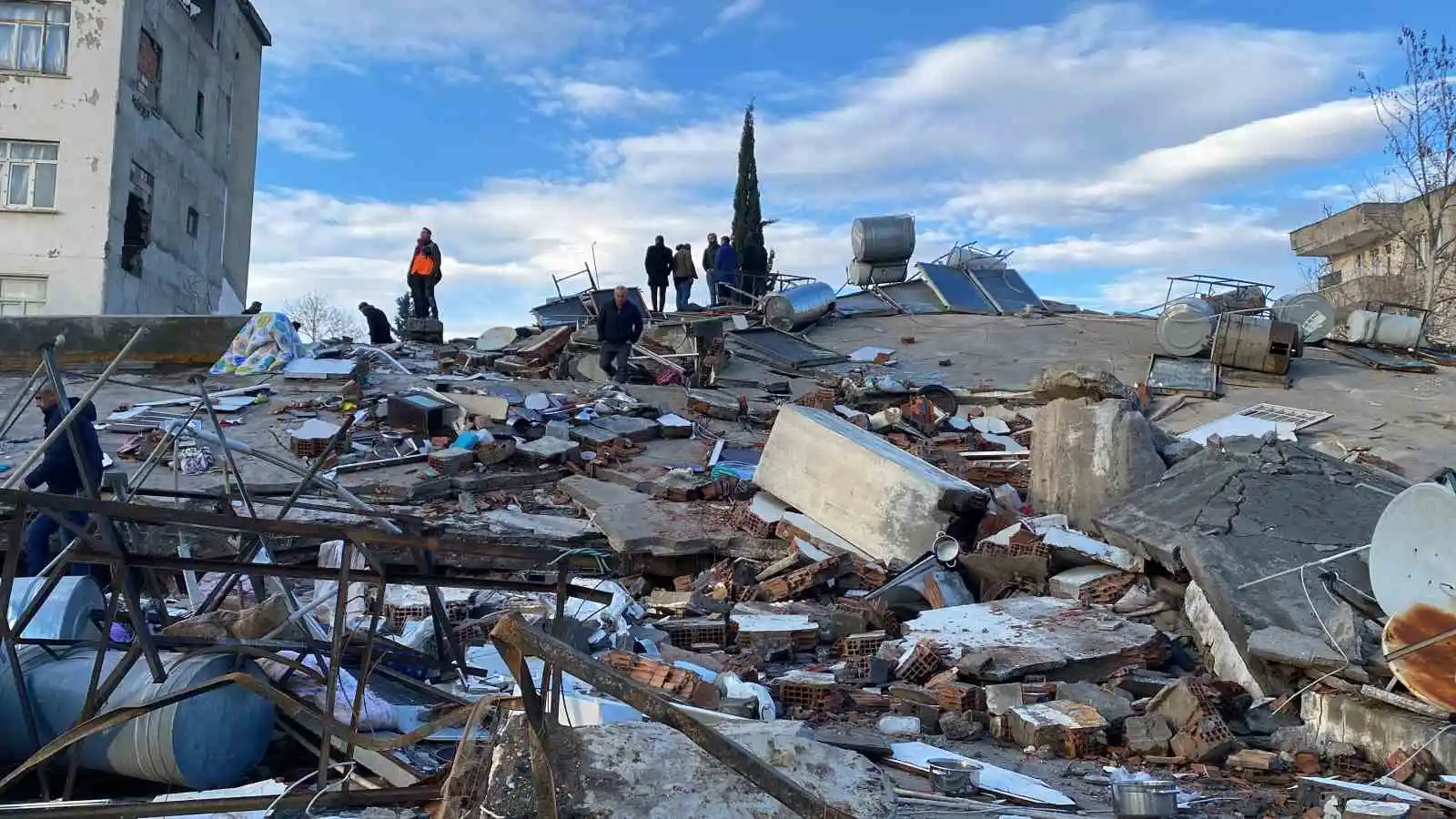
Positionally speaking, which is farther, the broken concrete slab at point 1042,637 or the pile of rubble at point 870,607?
the broken concrete slab at point 1042,637

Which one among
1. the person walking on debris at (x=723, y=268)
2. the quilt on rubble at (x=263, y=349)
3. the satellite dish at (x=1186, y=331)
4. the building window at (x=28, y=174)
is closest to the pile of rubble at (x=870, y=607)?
the quilt on rubble at (x=263, y=349)

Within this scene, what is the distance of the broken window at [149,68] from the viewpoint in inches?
843

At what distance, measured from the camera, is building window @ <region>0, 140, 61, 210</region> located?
20328 millimetres

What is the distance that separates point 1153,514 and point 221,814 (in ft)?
19.6

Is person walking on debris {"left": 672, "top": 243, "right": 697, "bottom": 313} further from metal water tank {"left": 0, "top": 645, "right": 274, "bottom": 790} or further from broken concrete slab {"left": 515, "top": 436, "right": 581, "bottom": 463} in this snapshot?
metal water tank {"left": 0, "top": 645, "right": 274, "bottom": 790}

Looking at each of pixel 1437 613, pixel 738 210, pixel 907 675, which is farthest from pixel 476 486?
pixel 738 210

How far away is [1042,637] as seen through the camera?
6289 mm

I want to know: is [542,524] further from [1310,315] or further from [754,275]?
[1310,315]

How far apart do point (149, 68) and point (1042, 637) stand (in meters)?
22.0

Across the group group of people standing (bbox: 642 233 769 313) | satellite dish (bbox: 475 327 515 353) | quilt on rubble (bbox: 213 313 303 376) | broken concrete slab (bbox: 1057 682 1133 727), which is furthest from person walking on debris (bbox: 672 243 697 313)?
broken concrete slab (bbox: 1057 682 1133 727)

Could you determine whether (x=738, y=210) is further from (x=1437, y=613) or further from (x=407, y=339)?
(x=1437, y=613)

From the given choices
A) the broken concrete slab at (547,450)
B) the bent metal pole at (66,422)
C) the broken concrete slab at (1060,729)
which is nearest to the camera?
the bent metal pole at (66,422)

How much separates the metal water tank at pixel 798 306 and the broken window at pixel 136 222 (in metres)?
12.8

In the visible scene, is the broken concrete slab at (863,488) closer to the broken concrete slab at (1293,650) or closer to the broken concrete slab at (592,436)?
the broken concrete slab at (592,436)
